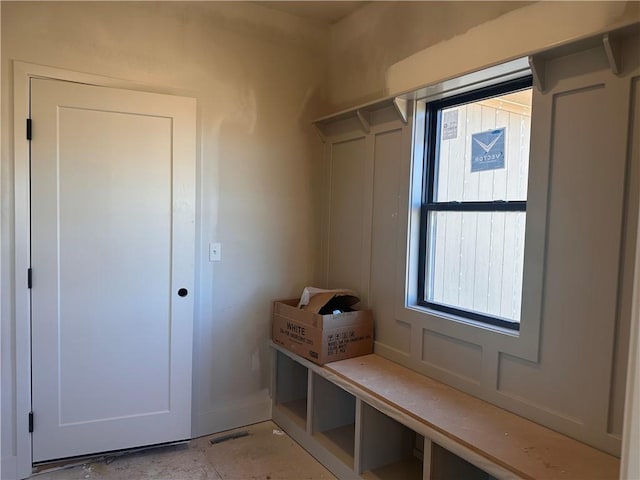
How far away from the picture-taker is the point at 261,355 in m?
3.25

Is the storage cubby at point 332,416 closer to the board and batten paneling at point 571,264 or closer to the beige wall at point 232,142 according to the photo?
the beige wall at point 232,142

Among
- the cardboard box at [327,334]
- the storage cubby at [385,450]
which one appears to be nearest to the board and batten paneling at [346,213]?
the cardboard box at [327,334]

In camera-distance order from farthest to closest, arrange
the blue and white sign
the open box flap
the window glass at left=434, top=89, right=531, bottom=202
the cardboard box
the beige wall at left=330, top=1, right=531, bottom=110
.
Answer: the open box flap, the cardboard box, the beige wall at left=330, top=1, right=531, bottom=110, the blue and white sign, the window glass at left=434, top=89, right=531, bottom=202

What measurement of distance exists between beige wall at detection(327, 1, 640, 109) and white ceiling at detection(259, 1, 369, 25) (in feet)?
0.21

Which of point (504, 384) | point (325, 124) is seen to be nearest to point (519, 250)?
point (504, 384)

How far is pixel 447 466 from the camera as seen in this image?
2.01m

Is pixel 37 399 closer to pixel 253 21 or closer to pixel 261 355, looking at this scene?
pixel 261 355

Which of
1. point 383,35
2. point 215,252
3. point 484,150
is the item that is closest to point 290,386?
point 215,252

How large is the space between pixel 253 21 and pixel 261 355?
2374 mm

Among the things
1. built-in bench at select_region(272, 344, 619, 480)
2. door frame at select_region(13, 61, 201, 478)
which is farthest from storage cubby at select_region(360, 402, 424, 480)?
door frame at select_region(13, 61, 201, 478)

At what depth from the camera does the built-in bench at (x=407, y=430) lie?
1.69m

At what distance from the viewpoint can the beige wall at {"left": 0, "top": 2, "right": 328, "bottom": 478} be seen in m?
2.57

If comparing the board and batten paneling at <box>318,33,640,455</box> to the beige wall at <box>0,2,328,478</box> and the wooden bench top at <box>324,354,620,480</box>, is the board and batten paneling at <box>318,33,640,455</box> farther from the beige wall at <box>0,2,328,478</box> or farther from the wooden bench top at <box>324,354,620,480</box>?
the beige wall at <box>0,2,328,478</box>

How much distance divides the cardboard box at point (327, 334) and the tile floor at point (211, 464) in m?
0.63
